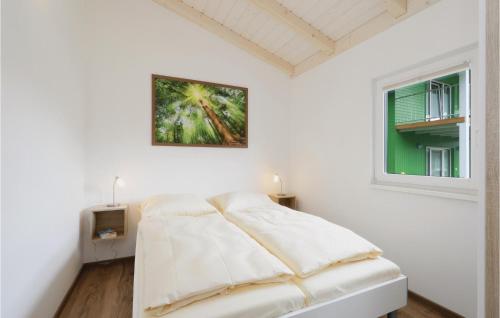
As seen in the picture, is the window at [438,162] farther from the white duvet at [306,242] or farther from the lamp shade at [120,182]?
the lamp shade at [120,182]

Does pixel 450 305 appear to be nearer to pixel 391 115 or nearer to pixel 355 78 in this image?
pixel 391 115

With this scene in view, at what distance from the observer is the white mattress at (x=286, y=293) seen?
98cm

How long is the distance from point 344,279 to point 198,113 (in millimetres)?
2406

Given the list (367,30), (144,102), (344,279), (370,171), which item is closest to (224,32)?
(144,102)

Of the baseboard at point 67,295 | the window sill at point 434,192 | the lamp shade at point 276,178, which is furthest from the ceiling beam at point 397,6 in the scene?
the baseboard at point 67,295

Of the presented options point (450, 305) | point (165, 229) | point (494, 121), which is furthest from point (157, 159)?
point (450, 305)

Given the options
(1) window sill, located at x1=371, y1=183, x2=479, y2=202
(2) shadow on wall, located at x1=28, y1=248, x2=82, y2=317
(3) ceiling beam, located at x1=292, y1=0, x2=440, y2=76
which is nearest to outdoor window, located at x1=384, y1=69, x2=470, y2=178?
(1) window sill, located at x1=371, y1=183, x2=479, y2=202

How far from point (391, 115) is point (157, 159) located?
2.59m

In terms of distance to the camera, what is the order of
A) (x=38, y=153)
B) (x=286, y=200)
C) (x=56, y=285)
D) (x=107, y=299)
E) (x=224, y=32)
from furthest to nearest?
(x=286, y=200), (x=224, y=32), (x=107, y=299), (x=56, y=285), (x=38, y=153)

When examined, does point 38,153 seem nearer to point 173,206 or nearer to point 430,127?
point 173,206

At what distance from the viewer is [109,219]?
8.35 feet

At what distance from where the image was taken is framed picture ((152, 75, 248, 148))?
8.95 ft

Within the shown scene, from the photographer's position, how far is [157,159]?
2730 millimetres

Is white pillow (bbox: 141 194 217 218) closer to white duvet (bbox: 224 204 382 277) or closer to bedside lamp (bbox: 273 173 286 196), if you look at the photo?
white duvet (bbox: 224 204 382 277)
